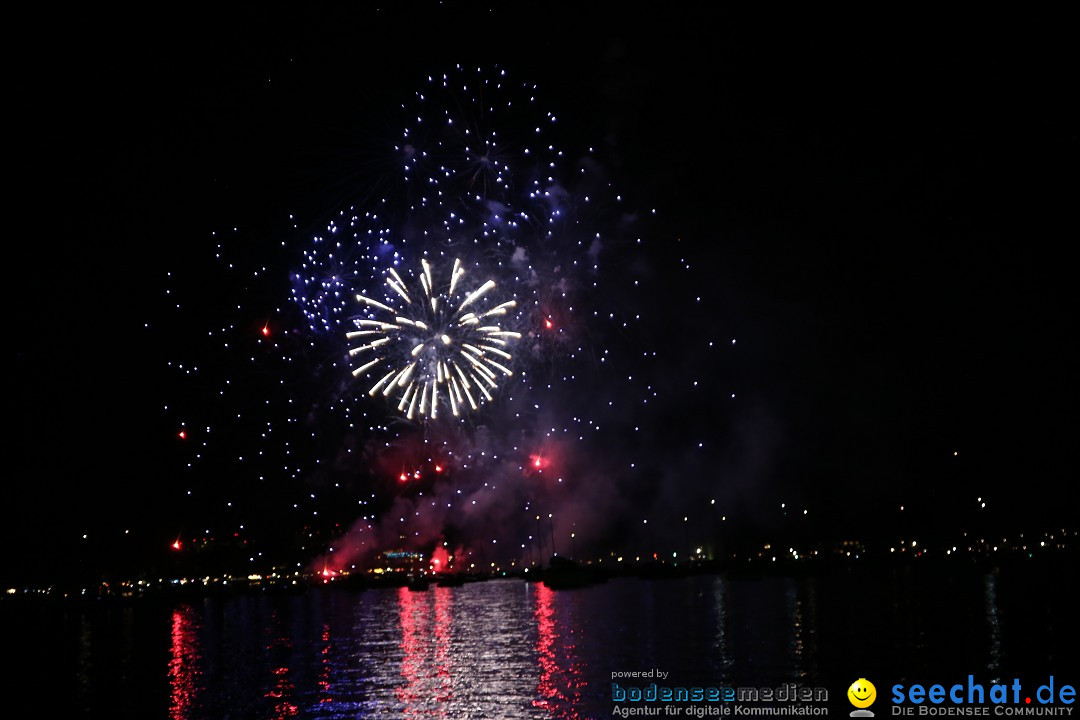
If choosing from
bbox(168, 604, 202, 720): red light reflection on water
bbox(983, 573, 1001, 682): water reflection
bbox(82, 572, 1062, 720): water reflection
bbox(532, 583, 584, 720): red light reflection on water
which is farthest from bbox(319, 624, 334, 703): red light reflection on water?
bbox(983, 573, 1001, 682): water reflection

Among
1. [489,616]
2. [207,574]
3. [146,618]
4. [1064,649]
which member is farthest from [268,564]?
[1064,649]

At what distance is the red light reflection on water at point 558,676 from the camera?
76.0ft

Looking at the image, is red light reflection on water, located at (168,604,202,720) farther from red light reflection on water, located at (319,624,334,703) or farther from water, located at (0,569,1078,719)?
red light reflection on water, located at (319,624,334,703)

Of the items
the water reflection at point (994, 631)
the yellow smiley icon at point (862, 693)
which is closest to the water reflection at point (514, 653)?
→ the water reflection at point (994, 631)

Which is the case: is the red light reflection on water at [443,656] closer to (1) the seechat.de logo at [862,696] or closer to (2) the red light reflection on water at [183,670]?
(2) the red light reflection on water at [183,670]

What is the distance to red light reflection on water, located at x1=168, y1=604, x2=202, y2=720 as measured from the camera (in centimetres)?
2570

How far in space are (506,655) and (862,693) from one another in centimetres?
1466

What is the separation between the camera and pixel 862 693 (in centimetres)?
2389

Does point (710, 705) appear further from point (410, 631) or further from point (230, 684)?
point (410, 631)

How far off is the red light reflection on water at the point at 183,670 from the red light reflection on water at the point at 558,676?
972 cm

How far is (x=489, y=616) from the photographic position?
58438 mm

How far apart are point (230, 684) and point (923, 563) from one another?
453 ft

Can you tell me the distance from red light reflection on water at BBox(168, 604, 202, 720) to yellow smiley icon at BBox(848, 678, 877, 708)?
17.4 metres

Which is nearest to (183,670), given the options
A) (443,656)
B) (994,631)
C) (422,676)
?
(443,656)
